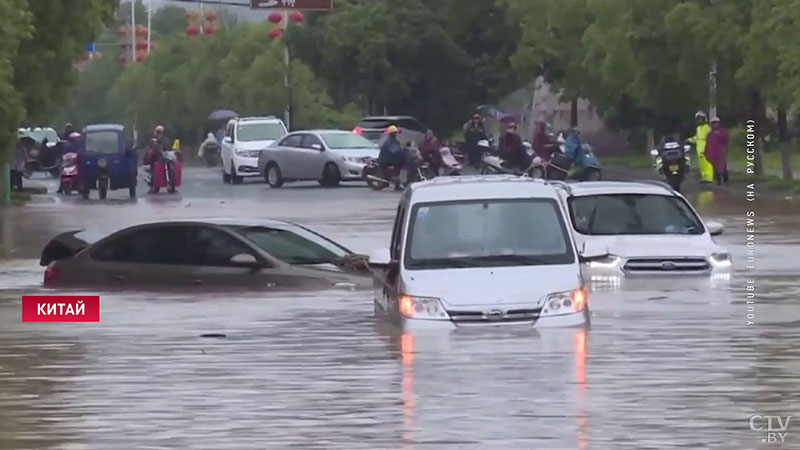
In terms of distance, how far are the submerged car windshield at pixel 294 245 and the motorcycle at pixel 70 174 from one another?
2702 cm

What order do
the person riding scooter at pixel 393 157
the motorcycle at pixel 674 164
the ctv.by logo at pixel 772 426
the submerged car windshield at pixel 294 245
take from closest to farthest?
1. the ctv.by logo at pixel 772 426
2. the submerged car windshield at pixel 294 245
3. the motorcycle at pixel 674 164
4. the person riding scooter at pixel 393 157

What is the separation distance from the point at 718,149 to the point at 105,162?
14.8 m

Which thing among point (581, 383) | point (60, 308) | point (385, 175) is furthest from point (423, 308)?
point (385, 175)

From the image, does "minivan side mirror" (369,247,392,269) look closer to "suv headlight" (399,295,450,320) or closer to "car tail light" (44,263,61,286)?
"suv headlight" (399,295,450,320)

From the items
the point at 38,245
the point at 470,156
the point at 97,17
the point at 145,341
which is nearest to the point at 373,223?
the point at 38,245

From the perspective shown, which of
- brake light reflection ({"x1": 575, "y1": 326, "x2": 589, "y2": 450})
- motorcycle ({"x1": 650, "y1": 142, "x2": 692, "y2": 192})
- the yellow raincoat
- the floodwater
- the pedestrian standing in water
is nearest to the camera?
brake light reflection ({"x1": 575, "y1": 326, "x2": 589, "y2": 450})

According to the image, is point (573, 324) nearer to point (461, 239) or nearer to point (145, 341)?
point (461, 239)

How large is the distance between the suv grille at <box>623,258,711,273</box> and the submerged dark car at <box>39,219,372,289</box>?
3.11m

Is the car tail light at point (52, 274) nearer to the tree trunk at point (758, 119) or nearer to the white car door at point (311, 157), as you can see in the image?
the tree trunk at point (758, 119)

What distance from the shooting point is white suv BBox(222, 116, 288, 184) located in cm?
5731

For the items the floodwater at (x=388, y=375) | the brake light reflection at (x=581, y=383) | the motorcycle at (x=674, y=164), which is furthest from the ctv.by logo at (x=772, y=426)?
the motorcycle at (x=674, y=164)

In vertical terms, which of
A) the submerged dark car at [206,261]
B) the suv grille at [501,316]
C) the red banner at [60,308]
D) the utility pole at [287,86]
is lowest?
the utility pole at [287,86]

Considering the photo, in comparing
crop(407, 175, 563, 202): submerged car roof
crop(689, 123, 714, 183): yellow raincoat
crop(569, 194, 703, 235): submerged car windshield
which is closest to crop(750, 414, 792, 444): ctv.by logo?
crop(407, 175, 563, 202): submerged car roof

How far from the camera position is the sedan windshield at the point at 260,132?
2331 inches
